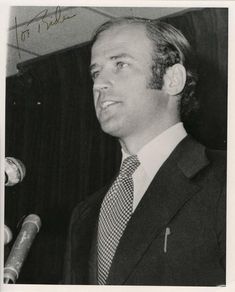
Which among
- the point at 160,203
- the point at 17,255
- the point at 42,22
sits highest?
the point at 42,22

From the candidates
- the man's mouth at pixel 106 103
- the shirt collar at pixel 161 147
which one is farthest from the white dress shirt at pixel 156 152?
the man's mouth at pixel 106 103

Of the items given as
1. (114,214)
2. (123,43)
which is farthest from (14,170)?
(123,43)

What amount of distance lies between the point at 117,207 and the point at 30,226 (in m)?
0.17

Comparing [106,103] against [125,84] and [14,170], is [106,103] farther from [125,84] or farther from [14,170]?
[14,170]

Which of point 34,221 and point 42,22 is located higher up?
point 42,22

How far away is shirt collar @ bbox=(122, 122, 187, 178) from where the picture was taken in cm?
99

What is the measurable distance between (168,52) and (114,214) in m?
0.32

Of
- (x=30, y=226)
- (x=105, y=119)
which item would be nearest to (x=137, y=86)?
(x=105, y=119)

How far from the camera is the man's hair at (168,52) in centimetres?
99

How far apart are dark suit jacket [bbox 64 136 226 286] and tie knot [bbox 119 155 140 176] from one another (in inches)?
1.9

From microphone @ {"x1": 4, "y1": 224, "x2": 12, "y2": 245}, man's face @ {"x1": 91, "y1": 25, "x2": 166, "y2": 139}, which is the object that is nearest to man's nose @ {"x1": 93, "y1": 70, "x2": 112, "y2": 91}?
man's face @ {"x1": 91, "y1": 25, "x2": 166, "y2": 139}

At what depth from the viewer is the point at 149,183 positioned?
981 mm

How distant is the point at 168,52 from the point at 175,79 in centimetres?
5

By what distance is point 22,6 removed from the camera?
104cm
